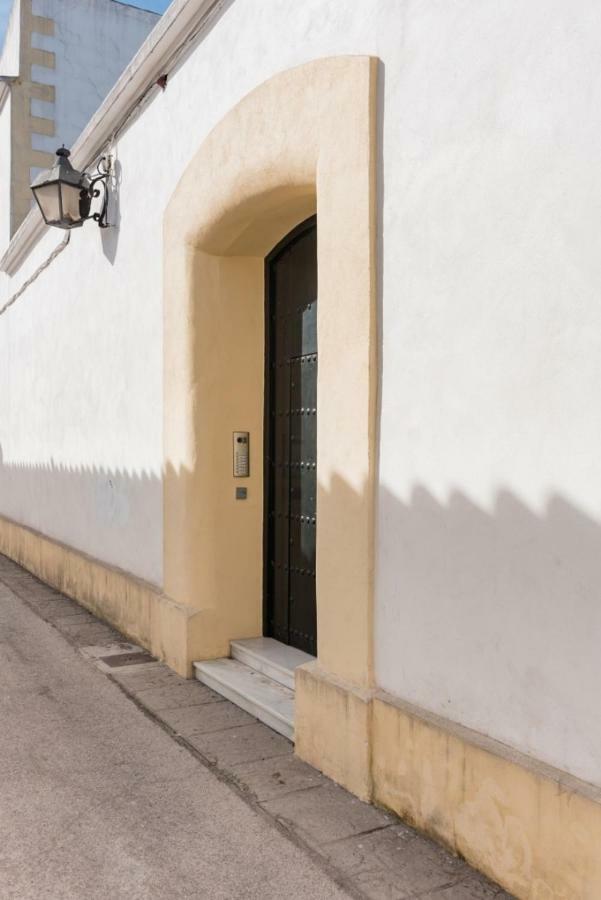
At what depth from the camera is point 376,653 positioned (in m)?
3.49

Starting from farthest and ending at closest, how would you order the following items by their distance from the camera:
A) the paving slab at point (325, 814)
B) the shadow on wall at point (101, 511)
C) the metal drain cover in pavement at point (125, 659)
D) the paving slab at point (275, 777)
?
the shadow on wall at point (101, 511) < the metal drain cover in pavement at point (125, 659) < the paving slab at point (275, 777) < the paving slab at point (325, 814)

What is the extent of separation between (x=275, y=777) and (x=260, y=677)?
1183mm

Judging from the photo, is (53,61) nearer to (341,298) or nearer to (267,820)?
(341,298)

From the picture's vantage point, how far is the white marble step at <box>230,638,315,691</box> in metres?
4.71

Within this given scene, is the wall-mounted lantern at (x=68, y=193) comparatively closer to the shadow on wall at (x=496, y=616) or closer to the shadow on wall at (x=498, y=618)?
the shadow on wall at (x=496, y=616)

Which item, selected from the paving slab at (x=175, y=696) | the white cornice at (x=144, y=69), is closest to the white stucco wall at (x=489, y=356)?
the white cornice at (x=144, y=69)

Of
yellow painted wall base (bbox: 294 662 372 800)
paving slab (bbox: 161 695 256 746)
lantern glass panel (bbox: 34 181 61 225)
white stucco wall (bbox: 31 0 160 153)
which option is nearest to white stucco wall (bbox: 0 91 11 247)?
white stucco wall (bbox: 31 0 160 153)

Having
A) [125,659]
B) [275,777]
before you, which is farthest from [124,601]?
[275,777]

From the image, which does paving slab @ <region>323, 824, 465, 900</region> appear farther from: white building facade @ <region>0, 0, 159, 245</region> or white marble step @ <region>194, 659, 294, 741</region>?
white building facade @ <region>0, 0, 159, 245</region>

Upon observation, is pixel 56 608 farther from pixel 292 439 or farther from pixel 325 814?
pixel 325 814

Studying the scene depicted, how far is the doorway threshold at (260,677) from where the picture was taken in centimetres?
434

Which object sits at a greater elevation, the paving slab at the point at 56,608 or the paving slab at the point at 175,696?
the paving slab at the point at 56,608

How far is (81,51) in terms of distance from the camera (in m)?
13.1

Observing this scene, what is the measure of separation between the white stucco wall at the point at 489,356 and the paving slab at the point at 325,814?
0.51 meters
